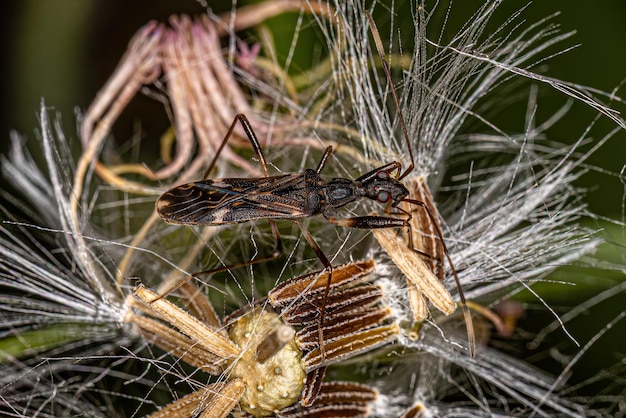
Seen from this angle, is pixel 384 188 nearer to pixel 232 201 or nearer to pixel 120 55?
pixel 232 201

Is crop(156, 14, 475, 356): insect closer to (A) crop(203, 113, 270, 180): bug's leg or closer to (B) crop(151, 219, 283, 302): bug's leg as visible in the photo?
(B) crop(151, 219, 283, 302): bug's leg

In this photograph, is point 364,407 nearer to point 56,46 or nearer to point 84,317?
point 84,317

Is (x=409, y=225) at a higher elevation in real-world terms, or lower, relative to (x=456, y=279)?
higher

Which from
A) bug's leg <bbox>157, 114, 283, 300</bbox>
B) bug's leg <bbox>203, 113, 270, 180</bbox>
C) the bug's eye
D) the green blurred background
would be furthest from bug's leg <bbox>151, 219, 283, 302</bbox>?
the green blurred background

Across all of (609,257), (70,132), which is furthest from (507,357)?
(70,132)

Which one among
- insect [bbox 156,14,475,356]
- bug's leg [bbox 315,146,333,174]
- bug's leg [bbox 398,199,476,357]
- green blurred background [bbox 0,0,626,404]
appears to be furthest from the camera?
green blurred background [bbox 0,0,626,404]

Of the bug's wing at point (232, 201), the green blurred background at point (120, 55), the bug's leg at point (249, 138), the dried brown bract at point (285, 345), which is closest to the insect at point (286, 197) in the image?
the bug's wing at point (232, 201)

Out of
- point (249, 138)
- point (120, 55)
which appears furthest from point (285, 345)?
point (120, 55)
